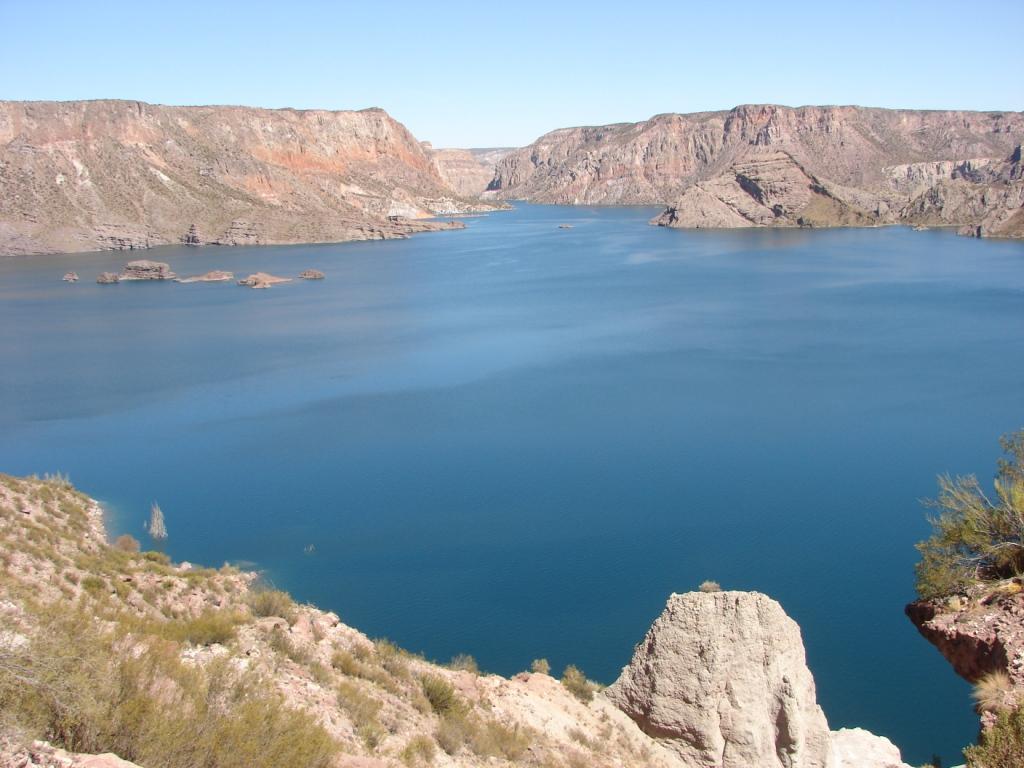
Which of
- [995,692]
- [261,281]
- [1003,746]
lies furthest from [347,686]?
[261,281]

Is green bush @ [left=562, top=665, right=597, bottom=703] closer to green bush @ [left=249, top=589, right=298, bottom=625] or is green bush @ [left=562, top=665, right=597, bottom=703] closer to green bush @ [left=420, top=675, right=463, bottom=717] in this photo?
green bush @ [left=420, top=675, right=463, bottom=717]

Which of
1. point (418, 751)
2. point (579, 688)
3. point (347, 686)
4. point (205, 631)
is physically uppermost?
point (205, 631)

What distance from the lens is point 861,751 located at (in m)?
15.8

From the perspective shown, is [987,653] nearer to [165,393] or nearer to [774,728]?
[774,728]

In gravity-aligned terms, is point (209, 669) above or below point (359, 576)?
above

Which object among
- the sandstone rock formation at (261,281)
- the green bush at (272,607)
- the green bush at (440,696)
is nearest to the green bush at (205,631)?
the green bush at (272,607)

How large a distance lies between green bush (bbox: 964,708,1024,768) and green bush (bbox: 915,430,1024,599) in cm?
427

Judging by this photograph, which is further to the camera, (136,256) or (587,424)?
(136,256)

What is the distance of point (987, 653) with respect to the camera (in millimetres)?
12805

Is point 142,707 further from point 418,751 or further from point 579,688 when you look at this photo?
point 579,688

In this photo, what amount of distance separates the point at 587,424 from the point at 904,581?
17261mm

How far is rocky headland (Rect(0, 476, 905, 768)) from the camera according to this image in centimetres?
802

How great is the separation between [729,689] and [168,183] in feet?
448

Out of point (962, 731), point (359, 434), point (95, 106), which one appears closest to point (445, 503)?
point (359, 434)
